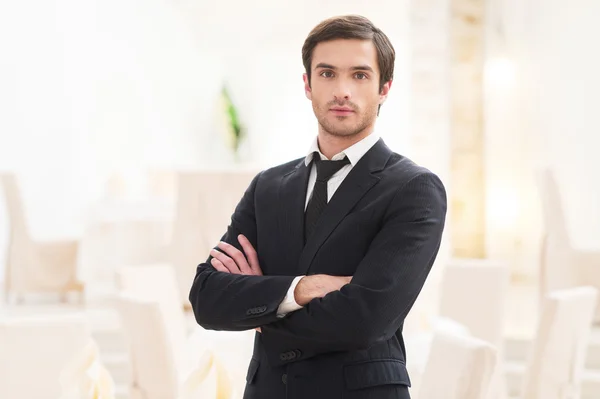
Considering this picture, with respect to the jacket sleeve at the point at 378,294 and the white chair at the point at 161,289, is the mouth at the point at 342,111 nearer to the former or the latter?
the jacket sleeve at the point at 378,294

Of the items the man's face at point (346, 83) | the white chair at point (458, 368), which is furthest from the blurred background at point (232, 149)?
the man's face at point (346, 83)

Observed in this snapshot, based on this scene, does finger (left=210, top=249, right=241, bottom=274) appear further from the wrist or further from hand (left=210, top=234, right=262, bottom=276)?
the wrist

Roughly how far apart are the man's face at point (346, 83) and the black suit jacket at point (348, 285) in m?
0.08

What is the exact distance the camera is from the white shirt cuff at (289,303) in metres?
1.90

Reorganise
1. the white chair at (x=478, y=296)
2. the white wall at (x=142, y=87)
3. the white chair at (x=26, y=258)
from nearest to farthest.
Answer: the white chair at (x=478, y=296), the white chair at (x=26, y=258), the white wall at (x=142, y=87)

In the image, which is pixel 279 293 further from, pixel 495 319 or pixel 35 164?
pixel 35 164

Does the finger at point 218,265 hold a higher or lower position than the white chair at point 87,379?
higher

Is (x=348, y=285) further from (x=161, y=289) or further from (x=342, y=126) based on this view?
(x=161, y=289)

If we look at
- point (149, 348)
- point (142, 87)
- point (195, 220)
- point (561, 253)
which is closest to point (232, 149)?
point (142, 87)

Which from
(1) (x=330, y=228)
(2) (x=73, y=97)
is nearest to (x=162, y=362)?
(1) (x=330, y=228)

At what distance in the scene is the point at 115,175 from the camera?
26.3ft

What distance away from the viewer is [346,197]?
1897mm

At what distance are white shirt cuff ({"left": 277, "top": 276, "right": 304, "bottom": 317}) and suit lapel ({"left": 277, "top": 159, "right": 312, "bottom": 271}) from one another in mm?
65

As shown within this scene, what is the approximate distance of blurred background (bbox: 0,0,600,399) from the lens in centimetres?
430
